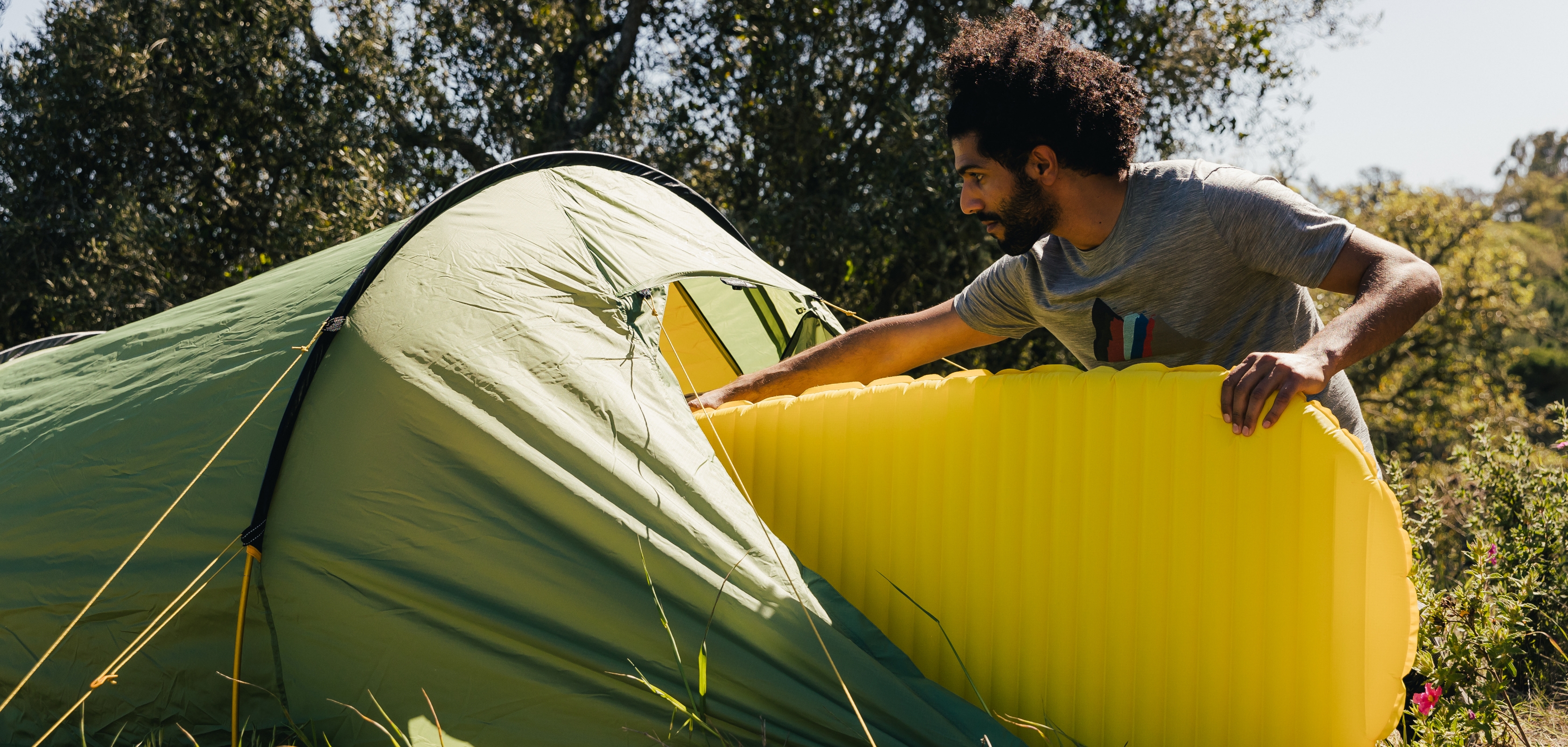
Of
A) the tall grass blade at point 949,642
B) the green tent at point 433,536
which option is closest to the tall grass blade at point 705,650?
the green tent at point 433,536

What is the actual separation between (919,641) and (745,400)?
2.87 ft

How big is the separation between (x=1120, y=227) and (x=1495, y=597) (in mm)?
1423

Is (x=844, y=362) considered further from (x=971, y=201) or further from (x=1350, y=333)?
(x=1350, y=333)

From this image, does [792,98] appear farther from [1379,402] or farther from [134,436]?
[1379,402]

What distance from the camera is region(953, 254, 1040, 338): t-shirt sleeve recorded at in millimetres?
2463

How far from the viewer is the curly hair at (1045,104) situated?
2.15 m

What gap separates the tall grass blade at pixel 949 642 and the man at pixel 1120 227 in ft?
2.48

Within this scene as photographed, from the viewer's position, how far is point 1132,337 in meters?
2.18

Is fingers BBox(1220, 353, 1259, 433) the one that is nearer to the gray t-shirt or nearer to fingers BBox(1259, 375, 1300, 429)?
fingers BBox(1259, 375, 1300, 429)

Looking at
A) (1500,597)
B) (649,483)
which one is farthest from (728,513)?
(1500,597)

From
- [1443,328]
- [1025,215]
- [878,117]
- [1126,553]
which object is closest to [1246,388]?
[1126,553]

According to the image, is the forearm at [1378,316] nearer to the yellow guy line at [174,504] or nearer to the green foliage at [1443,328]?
the yellow guy line at [174,504]

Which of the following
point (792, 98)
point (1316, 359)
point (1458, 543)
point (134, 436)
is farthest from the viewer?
point (792, 98)

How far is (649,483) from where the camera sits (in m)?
1.92
